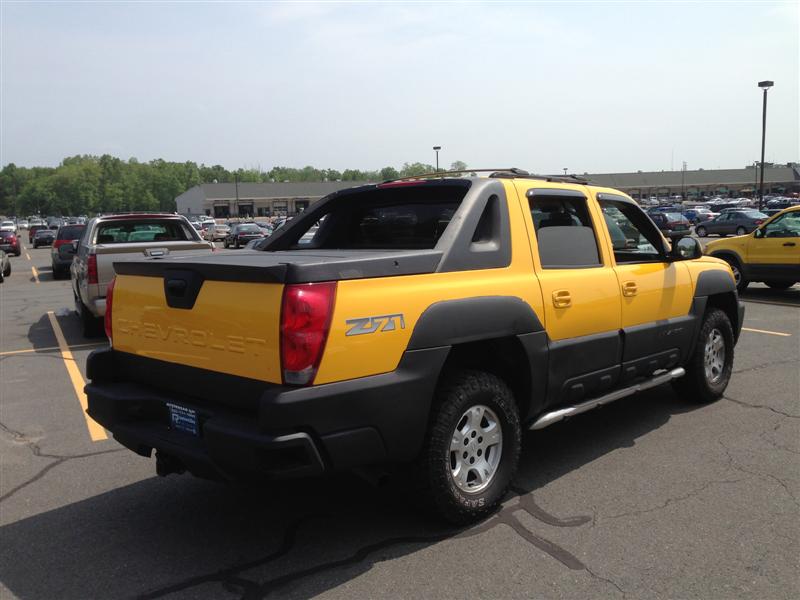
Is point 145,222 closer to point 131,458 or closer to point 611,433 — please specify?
point 131,458

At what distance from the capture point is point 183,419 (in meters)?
3.32

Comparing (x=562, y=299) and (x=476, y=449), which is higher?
(x=562, y=299)

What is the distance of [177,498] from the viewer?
160 inches

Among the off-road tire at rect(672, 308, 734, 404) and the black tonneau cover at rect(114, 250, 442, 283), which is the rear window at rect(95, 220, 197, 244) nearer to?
the black tonneau cover at rect(114, 250, 442, 283)

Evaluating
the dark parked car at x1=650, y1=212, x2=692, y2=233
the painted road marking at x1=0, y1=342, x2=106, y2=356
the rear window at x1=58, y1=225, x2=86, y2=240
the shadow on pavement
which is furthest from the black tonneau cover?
the dark parked car at x1=650, y1=212, x2=692, y2=233

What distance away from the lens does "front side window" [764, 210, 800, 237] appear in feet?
40.1

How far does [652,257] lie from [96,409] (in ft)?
13.8

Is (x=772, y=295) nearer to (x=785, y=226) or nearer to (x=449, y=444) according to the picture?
(x=785, y=226)

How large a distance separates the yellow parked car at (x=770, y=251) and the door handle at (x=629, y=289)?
9.19m

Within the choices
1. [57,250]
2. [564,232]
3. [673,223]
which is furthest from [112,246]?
[673,223]

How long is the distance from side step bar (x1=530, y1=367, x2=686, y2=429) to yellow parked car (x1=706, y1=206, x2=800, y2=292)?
27.9 ft

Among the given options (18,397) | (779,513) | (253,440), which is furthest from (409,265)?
(18,397)

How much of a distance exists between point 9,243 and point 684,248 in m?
38.7

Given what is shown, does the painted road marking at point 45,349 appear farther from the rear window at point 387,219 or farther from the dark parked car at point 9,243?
the dark parked car at point 9,243
